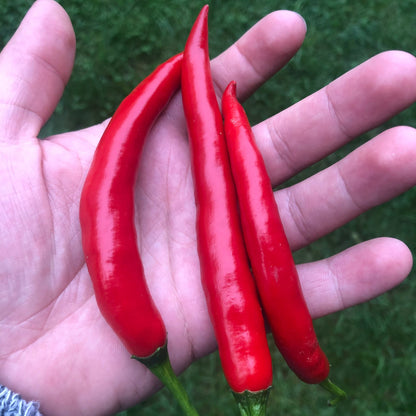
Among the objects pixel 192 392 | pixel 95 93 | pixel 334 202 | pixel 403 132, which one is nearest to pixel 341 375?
pixel 192 392

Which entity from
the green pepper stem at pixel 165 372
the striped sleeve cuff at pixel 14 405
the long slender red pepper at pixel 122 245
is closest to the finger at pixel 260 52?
the long slender red pepper at pixel 122 245

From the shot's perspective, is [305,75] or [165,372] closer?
[165,372]

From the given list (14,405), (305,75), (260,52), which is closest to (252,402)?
(14,405)

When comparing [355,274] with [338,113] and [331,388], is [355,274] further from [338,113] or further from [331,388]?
[338,113]

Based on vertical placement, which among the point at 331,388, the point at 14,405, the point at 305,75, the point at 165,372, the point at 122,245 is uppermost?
the point at 122,245

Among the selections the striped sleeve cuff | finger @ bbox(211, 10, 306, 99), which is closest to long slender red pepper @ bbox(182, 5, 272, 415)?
finger @ bbox(211, 10, 306, 99)

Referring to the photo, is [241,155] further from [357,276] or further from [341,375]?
[341,375]
